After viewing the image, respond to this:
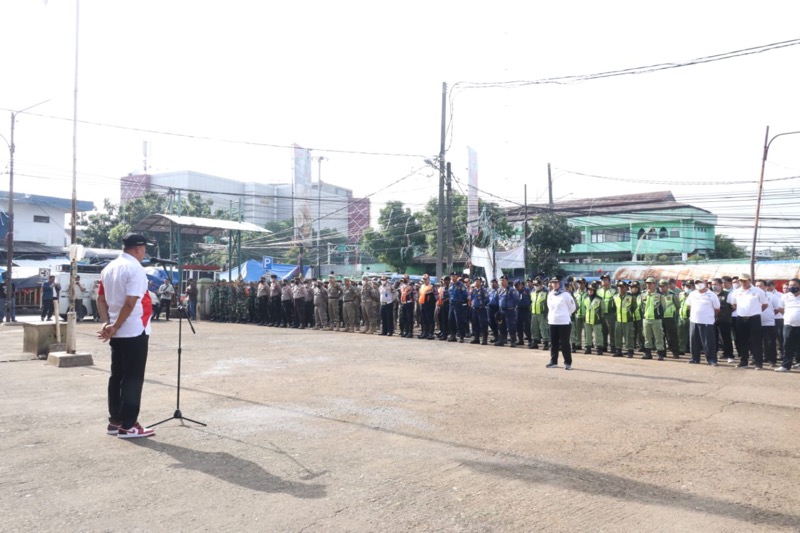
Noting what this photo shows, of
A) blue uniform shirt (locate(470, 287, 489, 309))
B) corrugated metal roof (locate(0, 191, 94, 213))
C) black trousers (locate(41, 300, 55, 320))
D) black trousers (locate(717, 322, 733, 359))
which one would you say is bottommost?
black trousers (locate(717, 322, 733, 359))

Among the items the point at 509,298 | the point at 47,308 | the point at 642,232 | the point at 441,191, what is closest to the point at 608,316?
the point at 509,298

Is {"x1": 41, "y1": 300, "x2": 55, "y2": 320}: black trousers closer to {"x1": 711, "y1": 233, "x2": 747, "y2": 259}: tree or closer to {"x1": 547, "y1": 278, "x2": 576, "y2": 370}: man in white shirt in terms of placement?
{"x1": 547, "y1": 278, "x2": 576, "y2": 370}: man in white shirt

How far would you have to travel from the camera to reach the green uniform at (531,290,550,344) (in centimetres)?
1493

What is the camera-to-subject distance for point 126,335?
574 centimetres

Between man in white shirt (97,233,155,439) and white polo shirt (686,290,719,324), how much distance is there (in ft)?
35.0

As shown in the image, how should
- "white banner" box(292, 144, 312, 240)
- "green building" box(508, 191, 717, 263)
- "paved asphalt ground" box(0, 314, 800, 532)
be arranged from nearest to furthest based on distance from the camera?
"paved asphalt ground" box(0, 314, 800, 532), "green building" box(508, 191, 717, 263), "white banner" box(292, 144, 312, 240)

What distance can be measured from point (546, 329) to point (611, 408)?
7.36 metres

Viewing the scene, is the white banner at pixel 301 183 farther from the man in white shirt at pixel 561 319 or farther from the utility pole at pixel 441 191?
the man in white shirt at pixel 561 319

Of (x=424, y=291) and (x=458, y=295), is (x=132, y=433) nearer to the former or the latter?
(x=458, y=295)

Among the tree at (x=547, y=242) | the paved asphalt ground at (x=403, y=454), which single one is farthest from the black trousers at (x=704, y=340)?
the tree at (x=547, y=242)

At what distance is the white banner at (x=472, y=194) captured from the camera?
2572 centimetres

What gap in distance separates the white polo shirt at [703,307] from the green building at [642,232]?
28325 mm

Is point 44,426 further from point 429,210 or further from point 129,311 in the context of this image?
point 429,210

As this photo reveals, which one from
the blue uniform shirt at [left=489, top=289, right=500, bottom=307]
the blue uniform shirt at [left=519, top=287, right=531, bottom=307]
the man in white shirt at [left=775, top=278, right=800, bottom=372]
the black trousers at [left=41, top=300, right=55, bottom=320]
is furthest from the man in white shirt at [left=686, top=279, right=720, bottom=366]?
the black trousers at [left=41, top=300, right=55, bottom=320]
